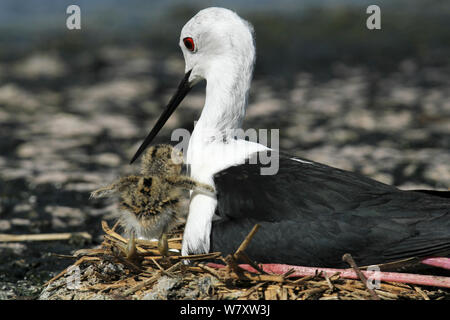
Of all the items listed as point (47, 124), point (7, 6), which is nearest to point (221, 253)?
point (47, 124)

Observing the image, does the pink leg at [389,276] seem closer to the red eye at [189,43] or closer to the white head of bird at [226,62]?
the white head of bird at [226,62]

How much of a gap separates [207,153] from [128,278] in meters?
0.93

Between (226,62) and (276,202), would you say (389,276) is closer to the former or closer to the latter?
(276,202)

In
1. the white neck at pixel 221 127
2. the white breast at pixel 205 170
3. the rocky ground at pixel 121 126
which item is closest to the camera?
the white breast at pixel 205 170

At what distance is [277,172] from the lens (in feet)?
13.0

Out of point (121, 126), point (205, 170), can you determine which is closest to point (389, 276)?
point (205, 170)

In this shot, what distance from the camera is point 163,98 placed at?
30.5 feet

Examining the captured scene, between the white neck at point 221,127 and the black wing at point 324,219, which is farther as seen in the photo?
the white neck at point 221,127

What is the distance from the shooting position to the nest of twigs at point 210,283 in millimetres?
3541

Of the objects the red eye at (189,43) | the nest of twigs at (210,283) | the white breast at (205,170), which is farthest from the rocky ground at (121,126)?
the red eye at (189,43)

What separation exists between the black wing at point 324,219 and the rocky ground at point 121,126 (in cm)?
166

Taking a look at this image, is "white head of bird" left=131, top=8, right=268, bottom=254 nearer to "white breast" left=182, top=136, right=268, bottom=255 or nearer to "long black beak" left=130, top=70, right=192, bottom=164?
"white breast" left=182, top=136, right=268, bottom=255
